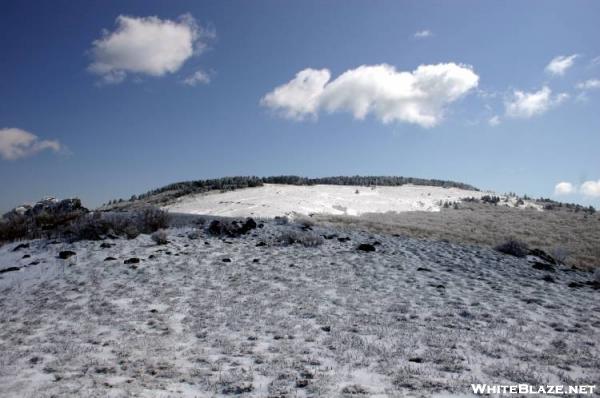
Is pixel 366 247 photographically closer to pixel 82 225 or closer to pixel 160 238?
pixel 160 238

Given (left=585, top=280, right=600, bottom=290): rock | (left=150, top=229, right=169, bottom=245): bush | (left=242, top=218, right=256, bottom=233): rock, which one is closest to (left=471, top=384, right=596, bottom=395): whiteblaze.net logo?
(left=585, top=280, right=600, bottom=290): rock

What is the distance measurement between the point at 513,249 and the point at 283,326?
43.8ft

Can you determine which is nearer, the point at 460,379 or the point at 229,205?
the point at 460,379

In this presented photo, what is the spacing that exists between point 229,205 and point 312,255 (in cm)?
1812

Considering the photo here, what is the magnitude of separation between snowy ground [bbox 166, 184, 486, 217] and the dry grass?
4.68 m

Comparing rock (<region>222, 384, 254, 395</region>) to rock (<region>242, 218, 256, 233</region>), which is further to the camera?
rock (<region>242, 218, 256, 233</region>)

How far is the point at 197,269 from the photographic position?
39.5ft

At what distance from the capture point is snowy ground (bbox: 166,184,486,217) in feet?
98.7

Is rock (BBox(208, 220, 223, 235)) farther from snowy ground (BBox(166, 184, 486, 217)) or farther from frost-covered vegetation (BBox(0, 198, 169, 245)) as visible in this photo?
snowy ground (BBox(166, 184, 486, 217))

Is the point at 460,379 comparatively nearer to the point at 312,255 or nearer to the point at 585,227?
the point at 312,255

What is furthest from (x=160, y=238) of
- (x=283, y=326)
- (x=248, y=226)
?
(x=283, y=326)

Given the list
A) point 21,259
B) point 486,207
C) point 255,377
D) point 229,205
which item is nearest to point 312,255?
point 255,377

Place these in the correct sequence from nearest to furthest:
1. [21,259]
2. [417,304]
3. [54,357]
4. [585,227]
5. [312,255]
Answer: [54,357], [417,304], [21,259], [312,255], [585,227]

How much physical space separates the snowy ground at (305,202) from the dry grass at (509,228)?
184 inches
